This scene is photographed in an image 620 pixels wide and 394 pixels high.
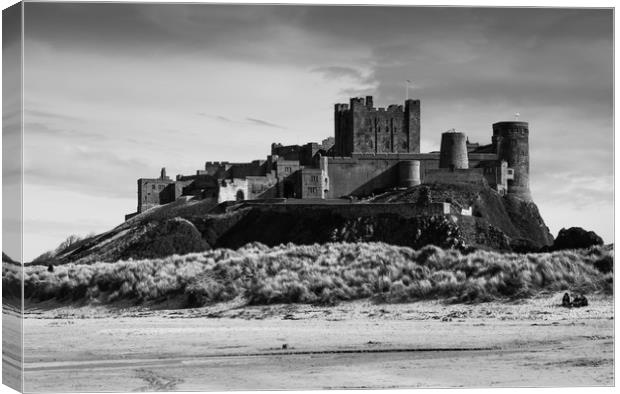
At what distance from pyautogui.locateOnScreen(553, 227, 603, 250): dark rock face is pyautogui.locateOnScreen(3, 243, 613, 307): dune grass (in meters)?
0.28

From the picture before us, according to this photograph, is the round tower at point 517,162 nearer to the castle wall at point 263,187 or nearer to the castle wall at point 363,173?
the castle wall at point 363,173

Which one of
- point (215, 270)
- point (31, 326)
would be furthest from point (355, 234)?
point (31, 326)

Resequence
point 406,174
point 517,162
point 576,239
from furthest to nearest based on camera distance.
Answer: point 406,174 → point 517,162 → point 576,239

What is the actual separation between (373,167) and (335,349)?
4116cm

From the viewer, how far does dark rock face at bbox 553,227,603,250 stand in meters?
23.6

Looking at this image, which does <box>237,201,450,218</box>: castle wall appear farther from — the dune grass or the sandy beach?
the sandy beach

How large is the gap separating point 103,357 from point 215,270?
680 centimetres

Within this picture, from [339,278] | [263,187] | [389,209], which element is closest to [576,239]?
[339,278]

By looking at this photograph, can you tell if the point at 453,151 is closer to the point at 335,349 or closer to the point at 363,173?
the point at 363,173

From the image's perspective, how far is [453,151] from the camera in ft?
193

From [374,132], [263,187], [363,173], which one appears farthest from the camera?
[263,187]

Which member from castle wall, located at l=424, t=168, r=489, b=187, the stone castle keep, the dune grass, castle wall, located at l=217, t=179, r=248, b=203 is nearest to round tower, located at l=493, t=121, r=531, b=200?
the stone castle keep

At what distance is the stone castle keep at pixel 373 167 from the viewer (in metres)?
58.8

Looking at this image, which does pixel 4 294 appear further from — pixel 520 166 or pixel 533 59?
pixel 520 166
